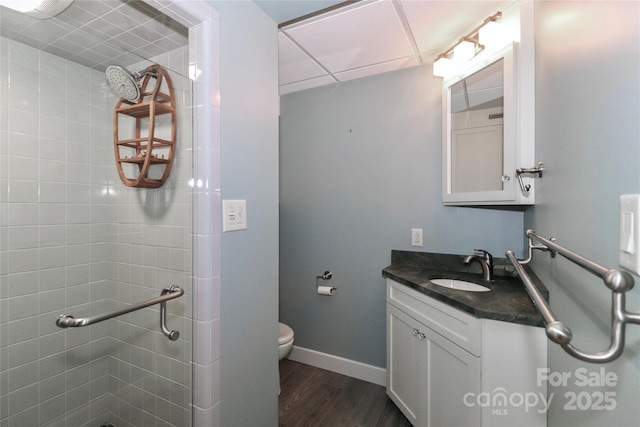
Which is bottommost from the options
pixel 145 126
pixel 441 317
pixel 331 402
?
pixel 331 402

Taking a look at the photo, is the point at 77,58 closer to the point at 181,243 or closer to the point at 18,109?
the point at 18,109

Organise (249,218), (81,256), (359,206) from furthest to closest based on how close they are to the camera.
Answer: (359,206), (249,218), (81,256)

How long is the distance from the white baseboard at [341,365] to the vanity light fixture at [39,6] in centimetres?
248

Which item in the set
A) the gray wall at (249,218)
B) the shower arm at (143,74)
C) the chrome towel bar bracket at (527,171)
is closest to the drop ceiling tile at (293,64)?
the gray wall at (249,218)

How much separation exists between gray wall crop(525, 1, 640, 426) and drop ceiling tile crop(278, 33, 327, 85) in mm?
1301

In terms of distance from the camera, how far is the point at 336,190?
7.41 ft

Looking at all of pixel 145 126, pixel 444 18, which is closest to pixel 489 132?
pixel 444 18

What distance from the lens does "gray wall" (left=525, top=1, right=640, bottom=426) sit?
525mm

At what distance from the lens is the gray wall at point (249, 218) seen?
43.6 inches

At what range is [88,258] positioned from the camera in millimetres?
1025

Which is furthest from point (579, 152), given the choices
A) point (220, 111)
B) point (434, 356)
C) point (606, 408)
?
point (220, 111)

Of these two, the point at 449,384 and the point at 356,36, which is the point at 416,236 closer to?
the point at 449,384

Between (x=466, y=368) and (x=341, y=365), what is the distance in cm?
127

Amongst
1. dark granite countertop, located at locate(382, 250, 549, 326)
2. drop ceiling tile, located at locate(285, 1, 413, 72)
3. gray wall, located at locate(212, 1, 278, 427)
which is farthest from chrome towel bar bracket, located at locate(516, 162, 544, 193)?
gray wall, located at locate(212, 1, 278, 427)
